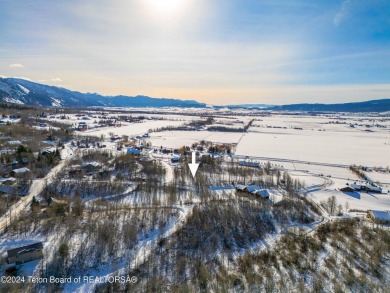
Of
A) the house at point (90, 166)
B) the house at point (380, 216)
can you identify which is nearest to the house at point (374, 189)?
the house at point (380, 216)

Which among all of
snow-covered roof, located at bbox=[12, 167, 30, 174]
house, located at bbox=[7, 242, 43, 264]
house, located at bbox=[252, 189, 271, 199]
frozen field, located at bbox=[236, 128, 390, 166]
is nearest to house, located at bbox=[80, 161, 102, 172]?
snow-covered roof, located at bbox=[12, 167, 30, 174]

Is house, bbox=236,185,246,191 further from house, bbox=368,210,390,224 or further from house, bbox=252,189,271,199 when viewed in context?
house, bbox=368,210,390,224

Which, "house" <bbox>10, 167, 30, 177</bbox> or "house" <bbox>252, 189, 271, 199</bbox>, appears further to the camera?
"house" <bbox>10, 167, 30, 177</bbox>

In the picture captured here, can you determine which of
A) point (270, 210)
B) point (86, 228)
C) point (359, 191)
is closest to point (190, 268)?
point (86, 228)

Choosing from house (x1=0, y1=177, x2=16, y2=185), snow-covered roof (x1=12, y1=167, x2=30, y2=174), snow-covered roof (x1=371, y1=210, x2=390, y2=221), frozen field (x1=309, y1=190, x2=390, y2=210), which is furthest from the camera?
snow-covered roof (x1=12, y1=167, x2=30, y2=174)

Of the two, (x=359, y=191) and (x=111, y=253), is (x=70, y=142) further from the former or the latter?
(x=359, y=191)

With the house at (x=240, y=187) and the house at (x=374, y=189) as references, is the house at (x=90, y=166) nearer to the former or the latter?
the house at (x=240, y=187)

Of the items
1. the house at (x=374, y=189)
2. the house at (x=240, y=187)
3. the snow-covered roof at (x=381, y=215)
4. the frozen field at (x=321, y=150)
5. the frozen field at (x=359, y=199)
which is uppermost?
the snow-covered roof at (x=381, y=215)
